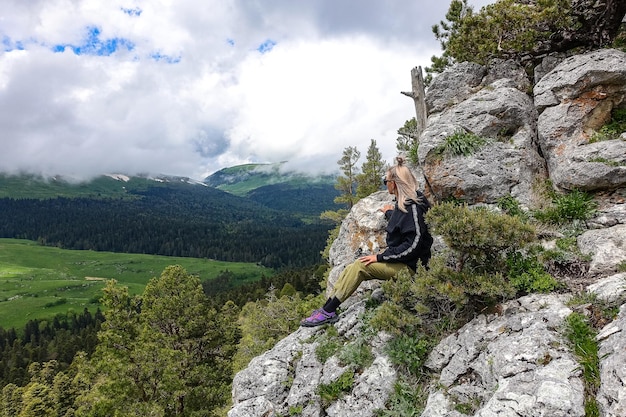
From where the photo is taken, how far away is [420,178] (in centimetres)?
1505

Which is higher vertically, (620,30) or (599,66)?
(620,30)

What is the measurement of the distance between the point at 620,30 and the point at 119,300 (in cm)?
4136

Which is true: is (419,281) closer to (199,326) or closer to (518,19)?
(518,19)

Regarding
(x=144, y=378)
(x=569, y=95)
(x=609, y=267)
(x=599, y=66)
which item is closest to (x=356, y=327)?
(x=609, y=267)

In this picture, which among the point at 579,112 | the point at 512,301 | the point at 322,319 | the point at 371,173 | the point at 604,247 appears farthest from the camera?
the point at 371,173

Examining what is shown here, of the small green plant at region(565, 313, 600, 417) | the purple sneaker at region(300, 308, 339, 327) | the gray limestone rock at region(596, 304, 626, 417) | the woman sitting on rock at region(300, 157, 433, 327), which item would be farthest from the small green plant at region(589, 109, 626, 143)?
the purple sneaker at region(300, 308, 339, 327)

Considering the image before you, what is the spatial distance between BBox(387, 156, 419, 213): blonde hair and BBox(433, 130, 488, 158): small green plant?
4.77m

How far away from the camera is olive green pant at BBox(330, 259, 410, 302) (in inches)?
382

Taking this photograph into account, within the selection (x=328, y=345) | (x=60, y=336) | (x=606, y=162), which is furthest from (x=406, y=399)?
(x=60, y=336)

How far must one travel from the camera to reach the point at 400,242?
392 inches

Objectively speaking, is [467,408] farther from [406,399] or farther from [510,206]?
[510,206]

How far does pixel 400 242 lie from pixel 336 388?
13.9ft

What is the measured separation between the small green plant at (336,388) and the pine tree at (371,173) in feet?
119

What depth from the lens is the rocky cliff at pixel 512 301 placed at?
6168 mm
